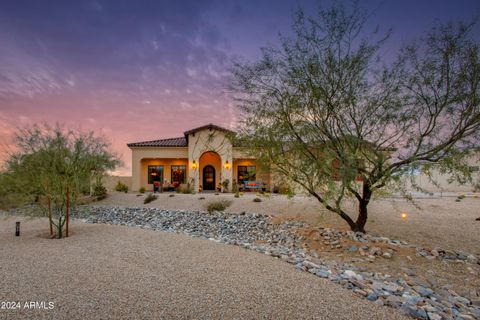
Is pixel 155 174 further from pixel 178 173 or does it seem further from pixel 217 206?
pixel 217 206

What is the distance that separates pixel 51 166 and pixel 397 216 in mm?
12915

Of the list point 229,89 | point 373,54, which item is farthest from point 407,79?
point 229,89

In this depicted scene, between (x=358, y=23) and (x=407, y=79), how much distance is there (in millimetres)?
2034

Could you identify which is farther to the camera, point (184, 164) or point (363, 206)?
point (184, 164)

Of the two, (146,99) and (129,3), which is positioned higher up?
(129,3)


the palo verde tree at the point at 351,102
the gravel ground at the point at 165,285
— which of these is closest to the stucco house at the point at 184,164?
the palo verde tree at the point at 351,102

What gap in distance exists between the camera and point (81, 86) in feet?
41.1

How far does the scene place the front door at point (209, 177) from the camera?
23016 millimetres

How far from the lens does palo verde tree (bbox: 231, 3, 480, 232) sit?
21.5ft

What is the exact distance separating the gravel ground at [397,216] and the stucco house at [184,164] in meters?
4.98

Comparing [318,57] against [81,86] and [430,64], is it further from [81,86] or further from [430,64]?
[81,86]

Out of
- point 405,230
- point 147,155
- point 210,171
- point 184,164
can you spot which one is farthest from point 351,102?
point 147,155

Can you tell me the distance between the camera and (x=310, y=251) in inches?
282

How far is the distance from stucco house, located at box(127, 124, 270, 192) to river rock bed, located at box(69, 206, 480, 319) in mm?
7307
